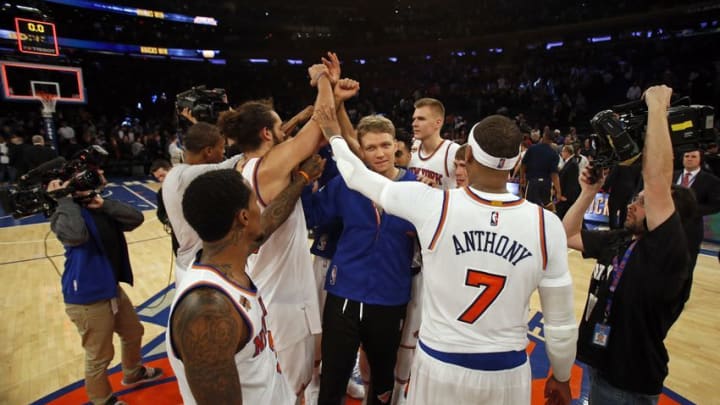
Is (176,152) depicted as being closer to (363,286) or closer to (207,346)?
(363,286)

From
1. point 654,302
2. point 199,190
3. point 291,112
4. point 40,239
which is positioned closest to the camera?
point 199,190

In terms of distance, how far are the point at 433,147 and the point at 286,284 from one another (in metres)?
2.50

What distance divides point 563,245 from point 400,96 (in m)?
25.0

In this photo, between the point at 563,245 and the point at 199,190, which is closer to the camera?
the point at 199,190

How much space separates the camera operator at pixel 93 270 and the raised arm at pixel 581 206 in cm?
342

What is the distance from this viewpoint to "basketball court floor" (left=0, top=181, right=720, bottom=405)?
380cm

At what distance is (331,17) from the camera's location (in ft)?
92.3

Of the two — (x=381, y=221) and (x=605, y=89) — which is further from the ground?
(x=605, y=89)

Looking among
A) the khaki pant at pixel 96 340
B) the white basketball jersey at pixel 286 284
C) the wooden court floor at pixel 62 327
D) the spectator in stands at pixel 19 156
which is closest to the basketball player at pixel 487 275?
the white basketball jersey at pixel 286 284

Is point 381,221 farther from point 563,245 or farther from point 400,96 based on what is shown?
point 400,96

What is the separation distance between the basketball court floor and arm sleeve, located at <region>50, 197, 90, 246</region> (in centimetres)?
150

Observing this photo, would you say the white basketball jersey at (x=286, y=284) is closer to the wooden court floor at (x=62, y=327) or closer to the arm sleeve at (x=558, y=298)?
the arm sleeve at (x=558, y=298)

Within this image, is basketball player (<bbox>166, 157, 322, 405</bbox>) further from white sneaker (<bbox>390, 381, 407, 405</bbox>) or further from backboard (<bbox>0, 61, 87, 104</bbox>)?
backboard (<bbox>0, 61, 87, 104</bbox>)

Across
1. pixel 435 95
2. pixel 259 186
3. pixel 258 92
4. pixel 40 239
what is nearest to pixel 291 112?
pixel 258 92
